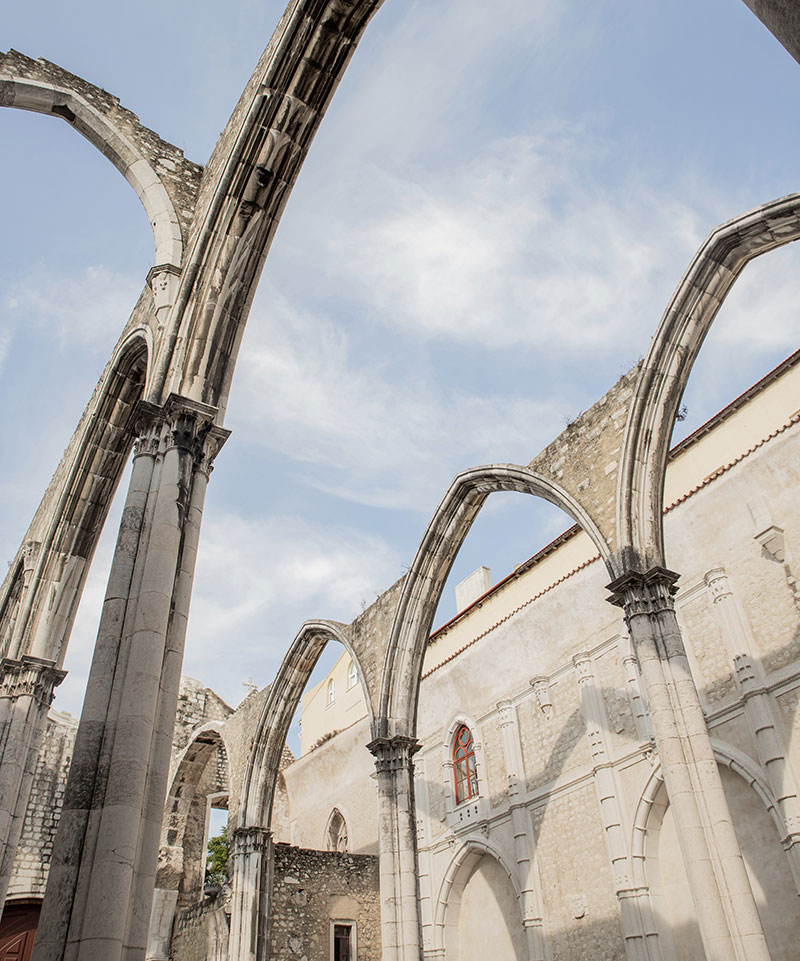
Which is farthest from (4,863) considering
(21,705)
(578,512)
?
(578,512)

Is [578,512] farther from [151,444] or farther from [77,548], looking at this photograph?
[77,548]

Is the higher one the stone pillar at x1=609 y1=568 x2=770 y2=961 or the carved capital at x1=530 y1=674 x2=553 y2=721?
the carved capital at x1=530 y1=674 x2=553 y2=721

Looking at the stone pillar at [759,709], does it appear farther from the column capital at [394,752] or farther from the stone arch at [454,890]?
the stone arch at [454,890]

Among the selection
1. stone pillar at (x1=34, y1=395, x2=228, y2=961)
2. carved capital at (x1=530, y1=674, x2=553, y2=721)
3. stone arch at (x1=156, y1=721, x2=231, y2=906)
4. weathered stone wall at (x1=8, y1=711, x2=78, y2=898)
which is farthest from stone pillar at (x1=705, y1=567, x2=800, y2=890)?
weathered stone wall at (x1=8, y1=711, x2=78, y2=898)

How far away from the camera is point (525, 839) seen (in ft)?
41.4

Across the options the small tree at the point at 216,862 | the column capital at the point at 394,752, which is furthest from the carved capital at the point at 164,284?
the small tree at the point at 216,862

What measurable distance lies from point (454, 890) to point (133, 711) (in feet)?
36.3

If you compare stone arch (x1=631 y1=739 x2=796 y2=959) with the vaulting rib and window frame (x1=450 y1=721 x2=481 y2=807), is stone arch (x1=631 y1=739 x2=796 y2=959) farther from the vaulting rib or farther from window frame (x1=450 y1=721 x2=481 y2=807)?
the vaulting rib

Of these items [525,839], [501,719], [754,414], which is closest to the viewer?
[754,414]

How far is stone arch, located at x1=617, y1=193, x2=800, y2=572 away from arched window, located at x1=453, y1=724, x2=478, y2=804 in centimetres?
805

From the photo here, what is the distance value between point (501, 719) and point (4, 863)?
8.27 metres

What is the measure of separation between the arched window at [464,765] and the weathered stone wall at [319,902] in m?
2.08

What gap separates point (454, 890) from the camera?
45.6 ft

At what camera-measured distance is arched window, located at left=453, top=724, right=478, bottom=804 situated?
47.5 feet
